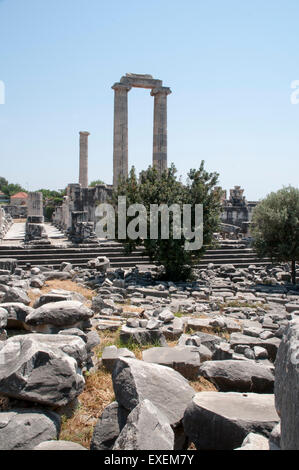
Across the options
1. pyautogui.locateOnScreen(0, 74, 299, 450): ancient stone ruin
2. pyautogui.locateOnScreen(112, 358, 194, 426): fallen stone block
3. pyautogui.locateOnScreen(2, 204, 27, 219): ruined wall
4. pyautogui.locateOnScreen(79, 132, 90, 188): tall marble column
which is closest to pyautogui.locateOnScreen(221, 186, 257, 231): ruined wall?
pyautogui.locateOnScreen(79, 132, 90, 188): tall marble column

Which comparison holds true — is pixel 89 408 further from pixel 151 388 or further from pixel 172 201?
pixel 172 201

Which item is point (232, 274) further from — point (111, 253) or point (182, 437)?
point (182, 437)

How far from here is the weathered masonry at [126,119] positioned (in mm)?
23672

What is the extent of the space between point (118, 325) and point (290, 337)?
172 inches

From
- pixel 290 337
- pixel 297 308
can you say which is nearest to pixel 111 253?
pixel 297 308

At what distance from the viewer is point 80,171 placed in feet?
116

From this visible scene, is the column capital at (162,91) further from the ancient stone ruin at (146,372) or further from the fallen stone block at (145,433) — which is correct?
the fallen stone block at (145,433)

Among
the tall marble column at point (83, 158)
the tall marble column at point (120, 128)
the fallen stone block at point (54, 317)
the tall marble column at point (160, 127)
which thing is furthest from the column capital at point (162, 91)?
the fallen stone block at point (54, 317)

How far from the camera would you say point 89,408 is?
4.00 metres

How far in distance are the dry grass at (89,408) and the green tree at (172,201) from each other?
7998 mm

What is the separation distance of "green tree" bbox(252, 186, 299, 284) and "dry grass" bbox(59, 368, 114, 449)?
35.1 feet

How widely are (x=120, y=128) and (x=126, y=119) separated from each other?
2.29 ft

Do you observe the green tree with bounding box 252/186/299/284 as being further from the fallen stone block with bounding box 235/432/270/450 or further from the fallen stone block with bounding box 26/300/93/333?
the fallen stone block with bounding box 235/432/270/450

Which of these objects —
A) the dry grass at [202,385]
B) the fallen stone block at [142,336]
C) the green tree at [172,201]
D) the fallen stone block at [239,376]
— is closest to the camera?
the fallen stone block at [239,376]
